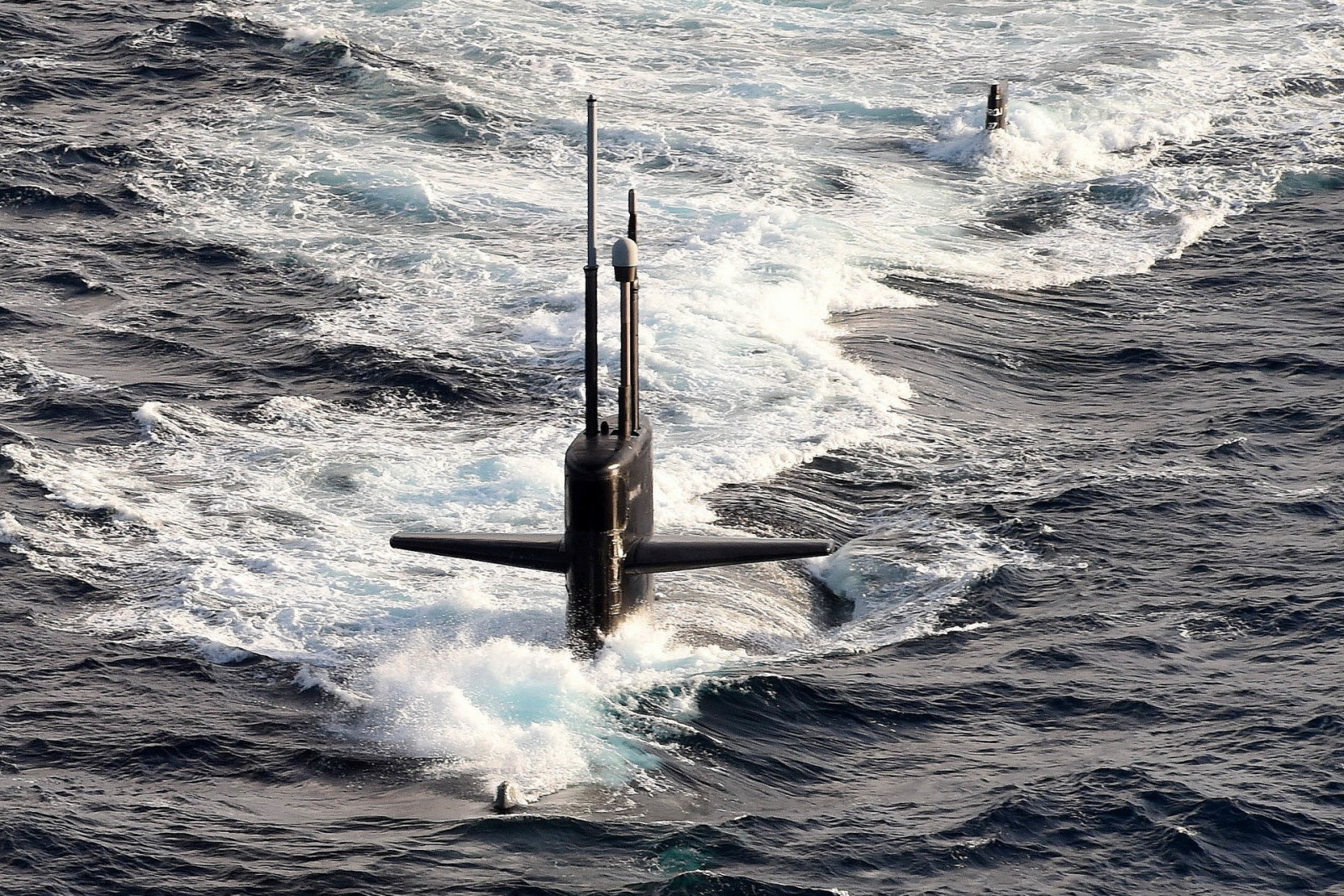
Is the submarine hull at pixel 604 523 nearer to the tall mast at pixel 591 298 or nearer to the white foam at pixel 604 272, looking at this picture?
the tall mast at pixel 591 298

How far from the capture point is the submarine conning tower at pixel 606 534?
20156 mm

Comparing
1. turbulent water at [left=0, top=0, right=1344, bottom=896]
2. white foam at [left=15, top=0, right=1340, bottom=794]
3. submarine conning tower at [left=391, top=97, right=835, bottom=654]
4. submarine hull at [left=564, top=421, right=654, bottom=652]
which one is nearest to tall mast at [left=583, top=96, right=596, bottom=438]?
submarine conning tower at [left=391, top=97, right=835, bottom=654]

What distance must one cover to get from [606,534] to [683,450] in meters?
9.41

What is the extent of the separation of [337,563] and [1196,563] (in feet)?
38.0

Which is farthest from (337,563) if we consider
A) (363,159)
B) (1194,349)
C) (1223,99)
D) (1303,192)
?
(1223,99)

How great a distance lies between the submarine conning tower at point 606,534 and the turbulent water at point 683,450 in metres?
1.11

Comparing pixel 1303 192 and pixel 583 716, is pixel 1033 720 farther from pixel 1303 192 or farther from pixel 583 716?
pixel 1303 192

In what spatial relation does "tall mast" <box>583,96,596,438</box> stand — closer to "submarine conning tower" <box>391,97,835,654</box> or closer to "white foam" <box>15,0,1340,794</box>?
"submarine conning tower" <box>391,97,835,654</box>

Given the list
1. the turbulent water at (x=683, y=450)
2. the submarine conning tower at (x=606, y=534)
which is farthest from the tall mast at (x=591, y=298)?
the turbulent water at (x=683, y=450)

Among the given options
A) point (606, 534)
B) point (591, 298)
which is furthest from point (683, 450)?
point (591, 298)

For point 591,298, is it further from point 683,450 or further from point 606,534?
point 683,450

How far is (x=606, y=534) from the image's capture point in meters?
20.4

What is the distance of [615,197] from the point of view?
4212 centimetres

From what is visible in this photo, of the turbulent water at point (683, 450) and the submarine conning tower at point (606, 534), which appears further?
the submarine conning tower at point (606, 534)
